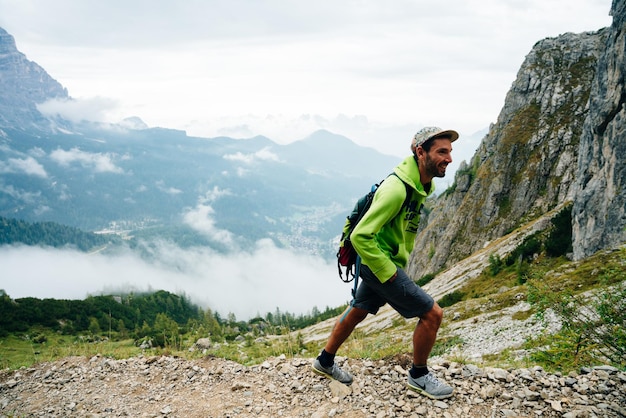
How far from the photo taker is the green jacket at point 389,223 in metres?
5.46

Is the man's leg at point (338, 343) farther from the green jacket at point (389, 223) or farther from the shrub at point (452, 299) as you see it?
the shrub at point (452, 299)

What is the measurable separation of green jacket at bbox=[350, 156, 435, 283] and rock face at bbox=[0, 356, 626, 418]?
266 cm

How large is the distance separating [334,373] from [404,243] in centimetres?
301

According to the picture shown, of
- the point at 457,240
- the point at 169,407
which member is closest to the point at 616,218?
A: the point at 169,407

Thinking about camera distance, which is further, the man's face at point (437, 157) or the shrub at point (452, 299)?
the shrub at point (452, 299)

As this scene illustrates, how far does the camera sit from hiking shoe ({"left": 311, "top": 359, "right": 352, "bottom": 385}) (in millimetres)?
7070

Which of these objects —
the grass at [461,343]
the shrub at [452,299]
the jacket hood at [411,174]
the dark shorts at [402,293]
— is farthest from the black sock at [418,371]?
the shrub at [452,299]

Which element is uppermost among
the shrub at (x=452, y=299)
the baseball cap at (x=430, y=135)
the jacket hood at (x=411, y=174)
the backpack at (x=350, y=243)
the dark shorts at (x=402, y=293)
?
the baseball cap at (x=430, y=135)

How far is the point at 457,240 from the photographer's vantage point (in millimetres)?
84812

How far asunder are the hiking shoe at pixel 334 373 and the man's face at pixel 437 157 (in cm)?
410

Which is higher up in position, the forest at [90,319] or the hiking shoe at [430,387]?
the hiking shoe at [430,387]

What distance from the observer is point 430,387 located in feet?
20.9

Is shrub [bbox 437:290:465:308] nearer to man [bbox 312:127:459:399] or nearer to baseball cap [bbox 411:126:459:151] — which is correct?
man [bbox 312:127:459:399]

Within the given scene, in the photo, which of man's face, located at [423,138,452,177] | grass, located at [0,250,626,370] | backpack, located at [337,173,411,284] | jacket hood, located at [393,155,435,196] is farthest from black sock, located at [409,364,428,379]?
man's face, located at [423,138,452,177]
